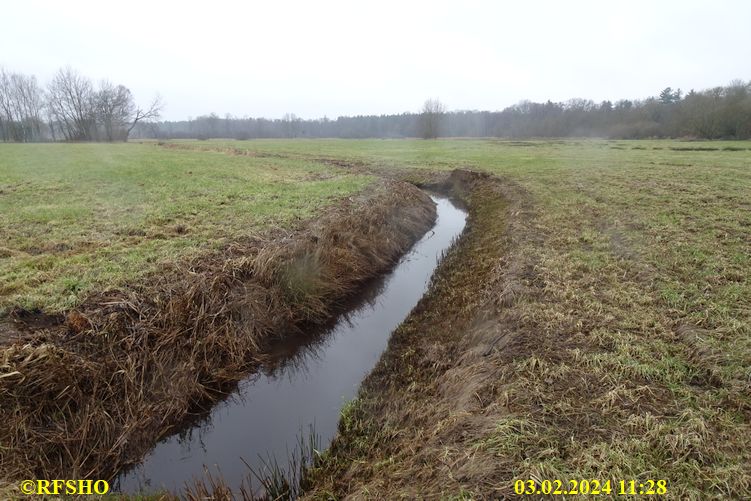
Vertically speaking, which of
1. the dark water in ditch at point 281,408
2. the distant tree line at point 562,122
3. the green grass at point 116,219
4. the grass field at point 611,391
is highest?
the distant tree line at point 562,122

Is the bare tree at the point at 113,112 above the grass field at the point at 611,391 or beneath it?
above

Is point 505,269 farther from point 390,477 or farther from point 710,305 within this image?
point 390,477

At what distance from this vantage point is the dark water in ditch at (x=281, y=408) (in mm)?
4656

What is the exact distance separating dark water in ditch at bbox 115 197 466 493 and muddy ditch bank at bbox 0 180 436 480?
28 cm

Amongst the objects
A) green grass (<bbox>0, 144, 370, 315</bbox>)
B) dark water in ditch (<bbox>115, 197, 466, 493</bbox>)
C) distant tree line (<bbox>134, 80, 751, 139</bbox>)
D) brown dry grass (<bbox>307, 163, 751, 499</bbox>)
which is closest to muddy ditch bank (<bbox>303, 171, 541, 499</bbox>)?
brown dry grass (<bbox>307, 163, 751, 499</bbox>)

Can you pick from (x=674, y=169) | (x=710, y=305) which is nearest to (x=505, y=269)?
(x=710, y=305)

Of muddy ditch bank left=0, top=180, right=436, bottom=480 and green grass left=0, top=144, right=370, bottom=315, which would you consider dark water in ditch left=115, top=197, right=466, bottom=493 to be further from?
green grass left=0, top=144, right=370, bottom=315

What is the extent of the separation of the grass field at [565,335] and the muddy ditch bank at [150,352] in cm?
103

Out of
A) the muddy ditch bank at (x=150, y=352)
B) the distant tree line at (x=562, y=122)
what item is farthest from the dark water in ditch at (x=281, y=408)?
the distant tree line at (x=562, y=122)

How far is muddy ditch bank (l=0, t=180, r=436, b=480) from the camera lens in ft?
13.8

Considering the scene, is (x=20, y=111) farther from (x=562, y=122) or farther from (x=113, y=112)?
(x=562, y=122)

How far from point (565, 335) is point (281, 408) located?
4.33m

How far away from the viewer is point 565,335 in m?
5.41

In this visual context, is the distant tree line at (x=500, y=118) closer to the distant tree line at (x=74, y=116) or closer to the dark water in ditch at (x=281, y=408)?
the distant tree line at (x=74, y=116)
